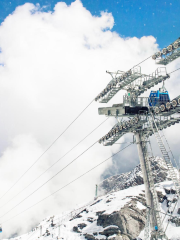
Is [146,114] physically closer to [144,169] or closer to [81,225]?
[144,169]

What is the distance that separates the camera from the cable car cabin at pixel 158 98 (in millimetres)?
27147

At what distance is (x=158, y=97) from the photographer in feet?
89.2

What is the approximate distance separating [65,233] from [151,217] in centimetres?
3587

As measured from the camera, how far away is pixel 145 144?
27844 mm

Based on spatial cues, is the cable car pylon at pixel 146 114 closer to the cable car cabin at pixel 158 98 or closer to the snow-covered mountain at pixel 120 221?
the cable car cabin at pixel 158 98

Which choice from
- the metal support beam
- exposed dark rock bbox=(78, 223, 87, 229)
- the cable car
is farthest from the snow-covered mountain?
the cable car

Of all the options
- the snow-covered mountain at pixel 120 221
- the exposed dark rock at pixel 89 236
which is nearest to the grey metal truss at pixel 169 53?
the snow-covered mountain at pixel 120 221

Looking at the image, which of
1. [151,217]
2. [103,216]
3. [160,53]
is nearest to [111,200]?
[103,216]

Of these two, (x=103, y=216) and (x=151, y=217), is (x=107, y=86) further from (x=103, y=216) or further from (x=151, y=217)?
(x=103, y=216)

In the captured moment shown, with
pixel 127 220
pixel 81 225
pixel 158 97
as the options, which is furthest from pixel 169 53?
pixel 81 225

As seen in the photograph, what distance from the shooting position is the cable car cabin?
27147mm

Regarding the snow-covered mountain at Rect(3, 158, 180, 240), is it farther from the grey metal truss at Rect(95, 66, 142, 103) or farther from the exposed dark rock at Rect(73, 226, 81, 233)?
the grey metal truss at Rect(95, 66, 142, 103)

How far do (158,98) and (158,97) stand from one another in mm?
130

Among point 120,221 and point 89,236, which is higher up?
point 120,221
